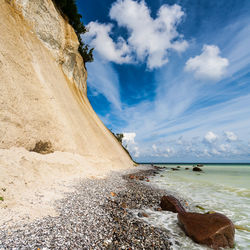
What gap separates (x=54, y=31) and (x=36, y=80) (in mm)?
9844

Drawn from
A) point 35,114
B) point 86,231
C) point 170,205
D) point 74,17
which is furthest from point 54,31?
point 170,205

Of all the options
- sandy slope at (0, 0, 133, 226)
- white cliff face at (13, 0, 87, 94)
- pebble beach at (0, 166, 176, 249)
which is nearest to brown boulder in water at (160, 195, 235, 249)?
pebble beach at (0, 166, 176, 249)

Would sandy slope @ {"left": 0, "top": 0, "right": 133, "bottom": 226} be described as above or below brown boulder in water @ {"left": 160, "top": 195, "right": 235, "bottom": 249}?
above

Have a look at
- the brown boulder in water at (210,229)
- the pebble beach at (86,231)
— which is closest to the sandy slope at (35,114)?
the pebble beach at (86,231)

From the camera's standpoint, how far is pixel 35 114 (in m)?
11.5

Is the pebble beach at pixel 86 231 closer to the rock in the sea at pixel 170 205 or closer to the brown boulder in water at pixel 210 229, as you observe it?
the brown boulder in water at pixel 210 229

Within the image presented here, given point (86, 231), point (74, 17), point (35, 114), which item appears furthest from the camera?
point (74, 17)

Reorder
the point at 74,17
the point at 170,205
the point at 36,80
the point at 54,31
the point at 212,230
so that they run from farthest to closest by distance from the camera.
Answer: the point at 74,17 < the point at 54,31 < the point at 36,80 < the point at 170,205 < the point at 212,230

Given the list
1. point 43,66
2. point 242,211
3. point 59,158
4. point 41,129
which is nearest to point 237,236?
point 242,211

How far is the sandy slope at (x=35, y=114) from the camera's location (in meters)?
6.62

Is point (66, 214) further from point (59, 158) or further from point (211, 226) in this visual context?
point (59, 158)

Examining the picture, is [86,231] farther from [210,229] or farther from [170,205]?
[170,205]

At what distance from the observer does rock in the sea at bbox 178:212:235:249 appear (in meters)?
4.49

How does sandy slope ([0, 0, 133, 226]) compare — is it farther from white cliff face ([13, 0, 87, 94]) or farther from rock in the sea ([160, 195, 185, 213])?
rock in the sea ([160, 195, 185, 213])
